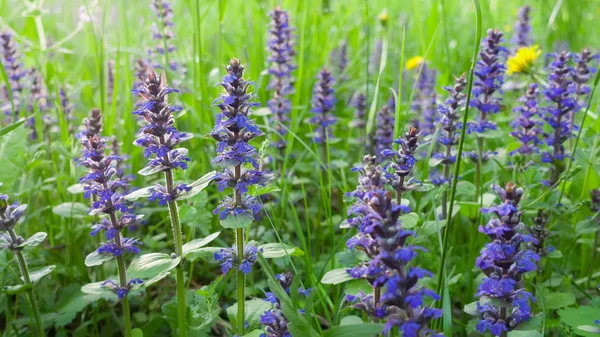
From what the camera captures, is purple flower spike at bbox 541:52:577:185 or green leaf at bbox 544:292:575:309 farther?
purple flower spike at bbox 541:52:577:185

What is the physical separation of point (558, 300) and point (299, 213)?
6.57 feet

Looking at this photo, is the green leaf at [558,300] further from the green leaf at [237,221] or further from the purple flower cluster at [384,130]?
the purple flower cluster at [384,130]

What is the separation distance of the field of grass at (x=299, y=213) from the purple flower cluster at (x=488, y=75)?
0.04ft

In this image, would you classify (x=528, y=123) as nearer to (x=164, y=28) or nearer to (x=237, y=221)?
(x=237, y=221)

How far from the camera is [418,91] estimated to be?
564 cm

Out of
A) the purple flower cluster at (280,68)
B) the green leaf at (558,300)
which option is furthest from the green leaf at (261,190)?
the purple flower cluster at (280,68)

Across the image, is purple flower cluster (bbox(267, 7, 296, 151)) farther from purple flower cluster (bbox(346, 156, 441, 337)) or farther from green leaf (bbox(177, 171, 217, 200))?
purple flower cluster (bbox(346, 156, 441, 337))

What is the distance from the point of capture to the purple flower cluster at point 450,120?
320 cm

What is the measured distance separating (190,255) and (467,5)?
7298 millimetres

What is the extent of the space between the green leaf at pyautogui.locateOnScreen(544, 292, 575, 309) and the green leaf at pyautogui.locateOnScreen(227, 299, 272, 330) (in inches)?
53.1

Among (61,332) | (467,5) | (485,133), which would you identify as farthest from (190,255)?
(467,5)

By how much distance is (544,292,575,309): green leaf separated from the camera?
272 cm

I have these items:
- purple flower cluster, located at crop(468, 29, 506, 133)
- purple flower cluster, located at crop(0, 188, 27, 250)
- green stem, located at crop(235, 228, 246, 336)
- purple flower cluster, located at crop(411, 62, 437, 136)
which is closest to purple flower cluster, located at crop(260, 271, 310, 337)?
green stem, located at crop(235, 228, 246, 336)

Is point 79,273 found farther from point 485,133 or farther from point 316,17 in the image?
point 316,17
